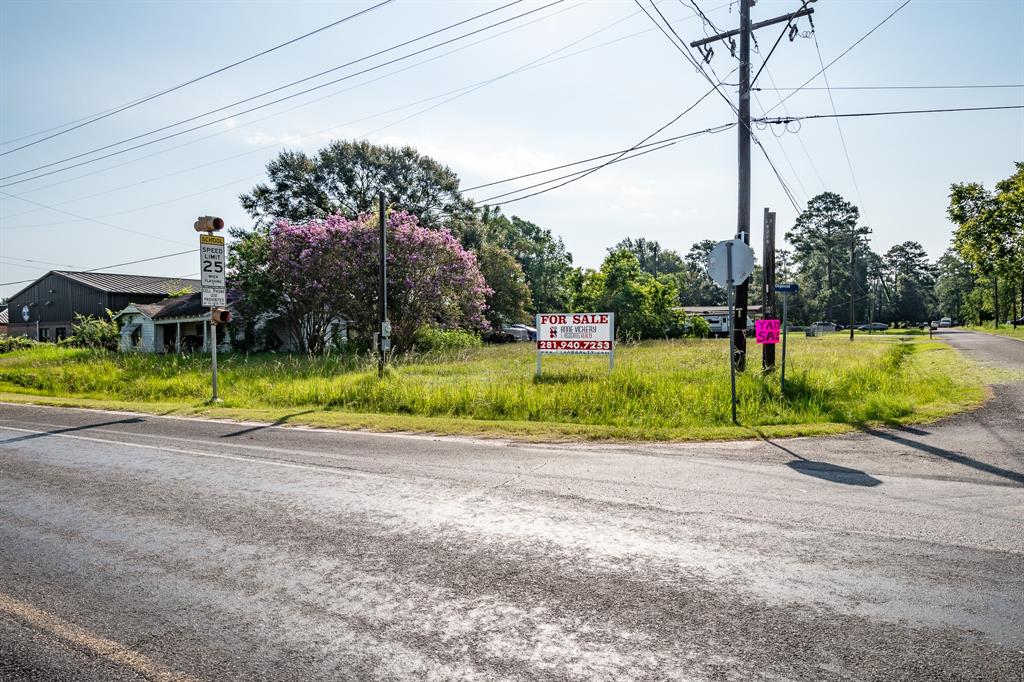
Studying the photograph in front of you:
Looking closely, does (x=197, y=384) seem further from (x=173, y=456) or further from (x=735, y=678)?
(x=735, y=678)

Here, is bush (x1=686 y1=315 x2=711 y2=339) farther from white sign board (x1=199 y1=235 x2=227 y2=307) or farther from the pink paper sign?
white sign board (x1=199 y1=235 x2=227 y2=307)

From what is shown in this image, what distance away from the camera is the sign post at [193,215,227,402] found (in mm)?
15133

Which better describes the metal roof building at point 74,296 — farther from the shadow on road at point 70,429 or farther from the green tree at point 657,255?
the green tree at point 657,255

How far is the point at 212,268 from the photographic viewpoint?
1528cm

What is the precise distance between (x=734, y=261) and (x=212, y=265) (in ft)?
41.0

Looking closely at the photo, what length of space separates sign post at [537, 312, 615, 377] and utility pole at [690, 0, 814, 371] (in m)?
3.21

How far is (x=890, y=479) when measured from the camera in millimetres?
6480

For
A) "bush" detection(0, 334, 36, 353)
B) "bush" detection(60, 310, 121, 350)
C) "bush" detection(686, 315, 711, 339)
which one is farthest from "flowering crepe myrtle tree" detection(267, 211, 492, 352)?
"bush" detection(0, 334, 36, 353)

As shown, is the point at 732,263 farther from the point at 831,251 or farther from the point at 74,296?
the point at 831,251

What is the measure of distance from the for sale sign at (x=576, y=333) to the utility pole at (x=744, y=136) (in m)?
3.21

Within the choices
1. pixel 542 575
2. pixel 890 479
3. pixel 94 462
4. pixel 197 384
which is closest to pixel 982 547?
pixel 890 479

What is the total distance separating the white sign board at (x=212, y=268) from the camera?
15125 millimetres

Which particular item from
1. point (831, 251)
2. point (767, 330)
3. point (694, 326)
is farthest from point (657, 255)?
point (767, 330)

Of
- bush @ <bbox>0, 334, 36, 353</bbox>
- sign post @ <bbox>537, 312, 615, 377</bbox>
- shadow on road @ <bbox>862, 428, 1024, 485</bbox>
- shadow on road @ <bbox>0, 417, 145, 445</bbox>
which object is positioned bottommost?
shadow on road @ <bbox>0, 417, 145, 445</bbox>
